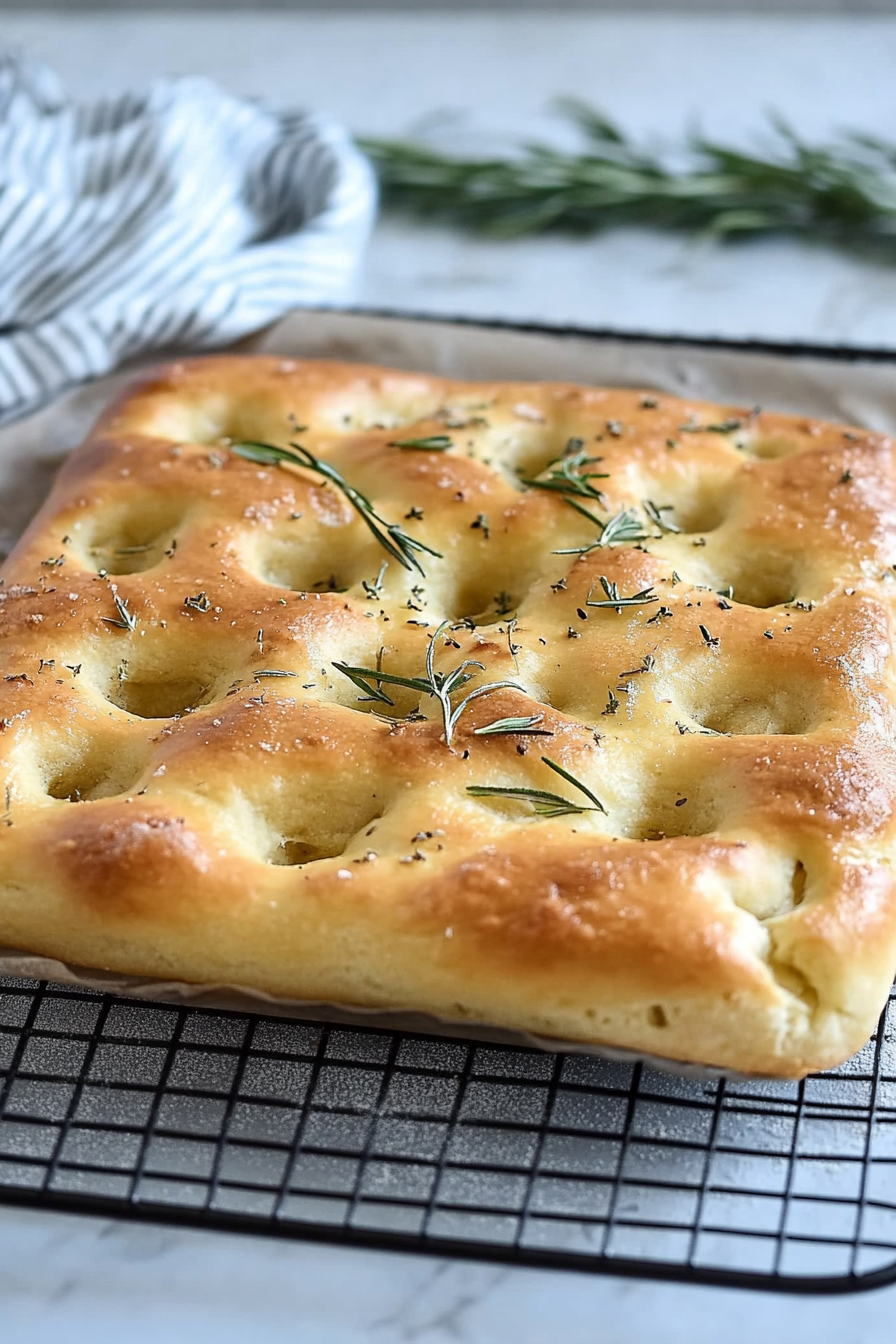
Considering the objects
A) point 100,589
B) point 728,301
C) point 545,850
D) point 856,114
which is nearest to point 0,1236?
point 545,850

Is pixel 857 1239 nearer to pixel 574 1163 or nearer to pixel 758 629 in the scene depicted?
pixel 574 1163

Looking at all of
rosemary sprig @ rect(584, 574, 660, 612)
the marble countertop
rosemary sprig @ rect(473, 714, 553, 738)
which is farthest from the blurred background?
rosemary sprig @ rect(473, 714, 553, 738)

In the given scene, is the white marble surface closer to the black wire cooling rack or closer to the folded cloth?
the black wire cooling rack

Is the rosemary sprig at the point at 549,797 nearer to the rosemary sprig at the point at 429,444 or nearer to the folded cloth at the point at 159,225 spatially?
the rosemary sprig at the point at 429,444

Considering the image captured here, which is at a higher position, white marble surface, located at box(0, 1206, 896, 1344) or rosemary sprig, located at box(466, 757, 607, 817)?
rosemary sprig, located at box(466, 757, 607, 817)

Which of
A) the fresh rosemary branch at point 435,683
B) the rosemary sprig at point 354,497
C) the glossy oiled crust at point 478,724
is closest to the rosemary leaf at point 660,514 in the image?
the glossy oiled crust at point 478,724

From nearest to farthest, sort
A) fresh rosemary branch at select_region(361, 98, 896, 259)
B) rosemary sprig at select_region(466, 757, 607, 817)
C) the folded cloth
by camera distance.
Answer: rosemary sprig at select_region(466, 757, 607, 817)
the folded cloth
fresh rosemary branch at select_region(361, 98, 896, 259)

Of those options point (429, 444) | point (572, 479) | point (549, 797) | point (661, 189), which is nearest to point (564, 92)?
point (661, 189)
